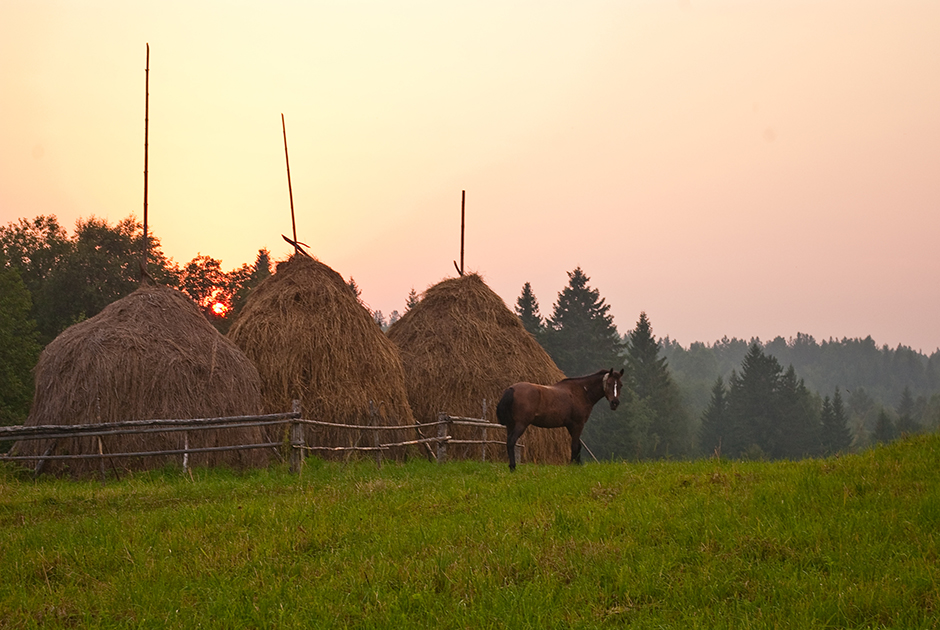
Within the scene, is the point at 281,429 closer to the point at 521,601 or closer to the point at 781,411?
the point at 521,601

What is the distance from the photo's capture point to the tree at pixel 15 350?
93.9 feet

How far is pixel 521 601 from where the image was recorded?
245 inches

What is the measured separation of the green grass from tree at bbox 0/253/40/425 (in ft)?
66.0

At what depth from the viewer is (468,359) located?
77.4ft

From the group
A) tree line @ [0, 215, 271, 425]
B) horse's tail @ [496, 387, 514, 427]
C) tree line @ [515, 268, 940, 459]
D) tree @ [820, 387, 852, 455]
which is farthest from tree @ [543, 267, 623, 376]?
horse's tail @ [496, 387, 514, 427]

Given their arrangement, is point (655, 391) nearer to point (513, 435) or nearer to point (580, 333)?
point (580, 333)

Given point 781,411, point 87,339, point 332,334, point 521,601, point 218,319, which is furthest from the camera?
point 781,411

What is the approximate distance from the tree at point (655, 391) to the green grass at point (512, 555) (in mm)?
58231

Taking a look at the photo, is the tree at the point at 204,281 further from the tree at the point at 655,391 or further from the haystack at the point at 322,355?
the tree at the point at 655,391

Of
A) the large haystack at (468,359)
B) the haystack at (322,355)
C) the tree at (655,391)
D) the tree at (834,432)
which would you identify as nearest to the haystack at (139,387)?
the haystack at (322,355)

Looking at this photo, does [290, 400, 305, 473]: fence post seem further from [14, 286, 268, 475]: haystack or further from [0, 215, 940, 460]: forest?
[0, 215, 940, 460]: forest

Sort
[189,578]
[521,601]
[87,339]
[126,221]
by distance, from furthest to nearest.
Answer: [126,221]
[87,339]
[189,578]
[521,601]

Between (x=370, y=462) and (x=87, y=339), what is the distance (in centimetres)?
655

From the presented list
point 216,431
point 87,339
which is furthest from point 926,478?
point 87,339
